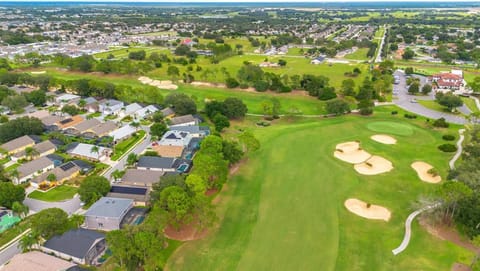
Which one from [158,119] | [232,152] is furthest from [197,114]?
[232,152]

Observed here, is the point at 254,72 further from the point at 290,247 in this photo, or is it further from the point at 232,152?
the point at 290,247

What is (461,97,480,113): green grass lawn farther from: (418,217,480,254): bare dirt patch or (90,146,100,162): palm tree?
(90,146,100,162): palm tree

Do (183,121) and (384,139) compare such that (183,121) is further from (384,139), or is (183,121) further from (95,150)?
(384,139)

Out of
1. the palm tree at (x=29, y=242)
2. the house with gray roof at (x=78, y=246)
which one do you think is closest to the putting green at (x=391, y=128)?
the house with gray roof at (x=78, y=246)

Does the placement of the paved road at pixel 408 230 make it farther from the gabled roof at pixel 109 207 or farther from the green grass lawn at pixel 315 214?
the gabled roof at pixel 109 207

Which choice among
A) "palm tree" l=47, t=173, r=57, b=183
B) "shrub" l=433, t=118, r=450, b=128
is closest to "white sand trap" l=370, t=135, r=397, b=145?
"shrub" l=433, t=118, r=450, b=128

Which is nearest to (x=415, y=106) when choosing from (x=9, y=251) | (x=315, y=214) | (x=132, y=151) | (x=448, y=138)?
(x=448, y=138)
